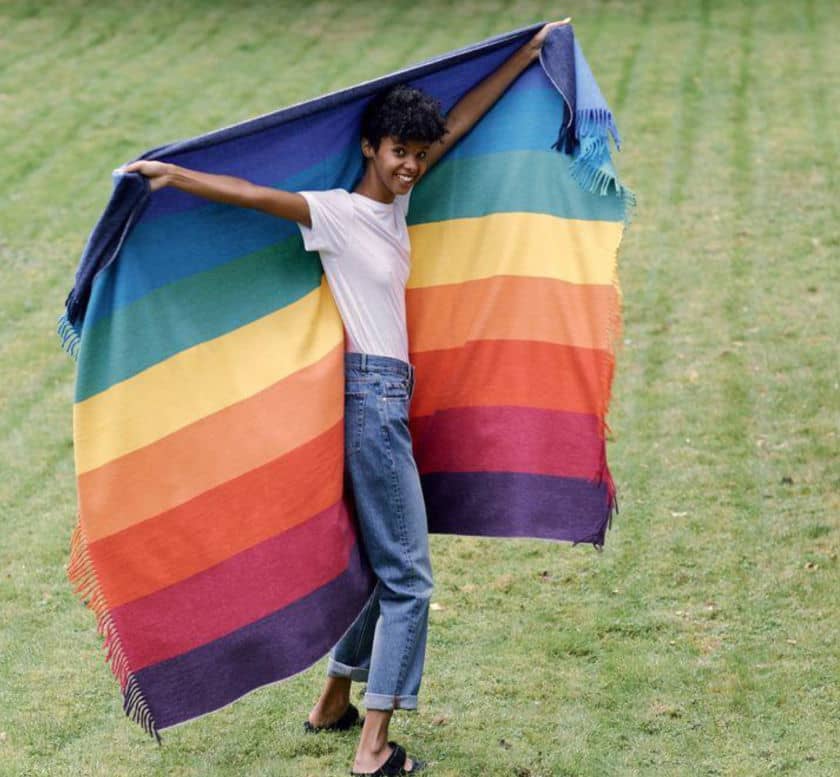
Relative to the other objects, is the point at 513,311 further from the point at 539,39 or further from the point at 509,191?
the point at 539,39

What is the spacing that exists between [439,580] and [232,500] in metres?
2.09

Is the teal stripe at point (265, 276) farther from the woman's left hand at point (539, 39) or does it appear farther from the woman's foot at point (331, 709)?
the woman's foot at point (331, 709)

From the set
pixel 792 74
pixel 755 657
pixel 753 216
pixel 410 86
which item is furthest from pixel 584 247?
pixel 792 74

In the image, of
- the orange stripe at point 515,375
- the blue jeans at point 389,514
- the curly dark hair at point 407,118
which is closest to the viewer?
the curly dark hair at point 407,118

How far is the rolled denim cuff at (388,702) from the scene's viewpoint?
4.68 meters

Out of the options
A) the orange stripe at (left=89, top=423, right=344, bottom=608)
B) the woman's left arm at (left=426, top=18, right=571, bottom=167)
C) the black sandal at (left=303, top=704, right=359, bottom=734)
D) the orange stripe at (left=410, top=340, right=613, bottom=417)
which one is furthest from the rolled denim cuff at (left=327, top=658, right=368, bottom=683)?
the woman's left arm at (left=426, top=18, right=571, bottom=167)

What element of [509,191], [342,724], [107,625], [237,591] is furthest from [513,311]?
[107,625]

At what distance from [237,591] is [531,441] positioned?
1.14 m

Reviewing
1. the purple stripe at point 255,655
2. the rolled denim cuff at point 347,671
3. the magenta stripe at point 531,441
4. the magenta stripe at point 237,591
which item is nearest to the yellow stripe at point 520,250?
the magenta stripe at point 531,441

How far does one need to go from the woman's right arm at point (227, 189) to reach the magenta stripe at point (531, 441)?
1009 millimetres

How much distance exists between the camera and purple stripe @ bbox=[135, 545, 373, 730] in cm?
454

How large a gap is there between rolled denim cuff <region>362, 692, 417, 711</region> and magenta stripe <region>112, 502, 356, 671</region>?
399 mm

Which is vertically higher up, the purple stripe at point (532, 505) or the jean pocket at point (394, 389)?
the jean pocket at point (394, 389)

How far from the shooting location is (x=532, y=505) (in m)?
5.08
